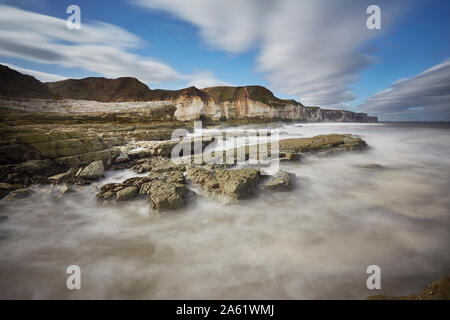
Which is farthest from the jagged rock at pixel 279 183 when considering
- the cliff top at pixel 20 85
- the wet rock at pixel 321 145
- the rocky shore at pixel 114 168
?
the cliff top at pixel 20 85

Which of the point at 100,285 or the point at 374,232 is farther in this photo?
the point at 374,232

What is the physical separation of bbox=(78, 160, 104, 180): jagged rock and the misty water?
576 millimetres

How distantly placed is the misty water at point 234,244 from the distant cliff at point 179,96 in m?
33.9

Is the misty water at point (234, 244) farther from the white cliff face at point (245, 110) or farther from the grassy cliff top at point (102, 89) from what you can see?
the grassy cliff top at point (102, 89)

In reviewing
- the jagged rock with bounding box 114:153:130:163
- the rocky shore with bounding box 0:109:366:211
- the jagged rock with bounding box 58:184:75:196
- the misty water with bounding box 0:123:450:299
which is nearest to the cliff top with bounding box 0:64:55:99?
the rocky shore with bounding box 0:109:366:211

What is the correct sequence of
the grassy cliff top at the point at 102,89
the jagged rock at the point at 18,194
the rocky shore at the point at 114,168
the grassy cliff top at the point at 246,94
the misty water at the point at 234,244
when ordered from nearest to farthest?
the misty water at the point at 234,244
the jagged rock at the point at 18,194
the rocky shore at the point at 114,168
the grassy cliff top at the point at 102,89
the grassy cliff top at the point at 246,94

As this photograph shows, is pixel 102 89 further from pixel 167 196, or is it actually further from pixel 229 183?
pixel 229 183

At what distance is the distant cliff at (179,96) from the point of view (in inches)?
1625

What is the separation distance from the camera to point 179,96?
50.1 metres

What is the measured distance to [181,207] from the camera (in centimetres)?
505

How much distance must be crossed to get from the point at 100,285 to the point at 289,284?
314cm

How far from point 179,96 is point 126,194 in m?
50.2
